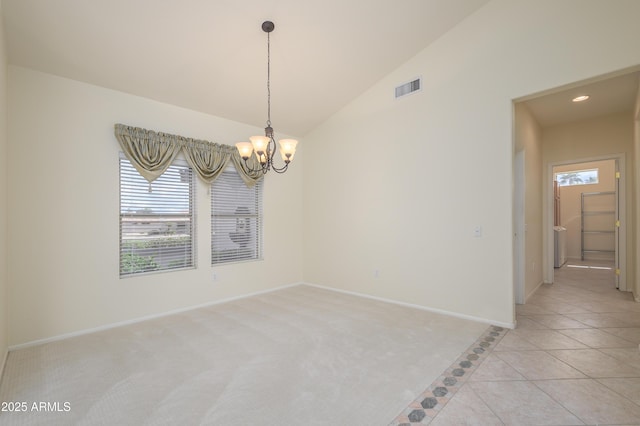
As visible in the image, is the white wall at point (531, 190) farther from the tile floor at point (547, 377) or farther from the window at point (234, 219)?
the window at point (234, 219)

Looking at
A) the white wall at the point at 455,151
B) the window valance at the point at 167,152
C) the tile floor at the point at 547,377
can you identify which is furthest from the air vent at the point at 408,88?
the tile floor at the point at 547,377

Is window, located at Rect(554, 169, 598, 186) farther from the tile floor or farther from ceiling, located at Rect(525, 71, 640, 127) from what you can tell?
the tile floor

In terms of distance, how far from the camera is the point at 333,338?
3152 mm

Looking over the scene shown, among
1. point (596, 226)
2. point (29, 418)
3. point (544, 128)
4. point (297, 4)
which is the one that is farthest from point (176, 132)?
point (596, 226)

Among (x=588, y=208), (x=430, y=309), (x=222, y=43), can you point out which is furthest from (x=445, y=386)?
(x=588, y=208)

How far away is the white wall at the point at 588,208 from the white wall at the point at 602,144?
2412 millimetres

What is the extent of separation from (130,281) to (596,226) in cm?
1055

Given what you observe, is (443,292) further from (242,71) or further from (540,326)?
(242,71)

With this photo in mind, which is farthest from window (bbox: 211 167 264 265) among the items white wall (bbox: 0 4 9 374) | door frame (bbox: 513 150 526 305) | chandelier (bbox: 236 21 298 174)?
door frame (bbox: 513 150 526 305)

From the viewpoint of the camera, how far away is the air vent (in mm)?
4189

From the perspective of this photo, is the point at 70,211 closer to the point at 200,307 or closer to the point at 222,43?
the point at 200,307

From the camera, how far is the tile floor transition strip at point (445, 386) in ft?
6.21

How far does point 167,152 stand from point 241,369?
2.76 m

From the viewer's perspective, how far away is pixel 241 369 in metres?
2.52
